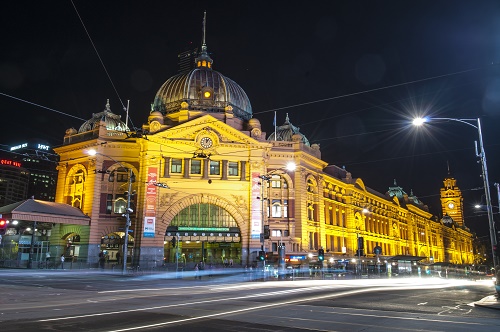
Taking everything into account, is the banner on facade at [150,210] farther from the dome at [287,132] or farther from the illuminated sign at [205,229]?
the dome at [287,132]

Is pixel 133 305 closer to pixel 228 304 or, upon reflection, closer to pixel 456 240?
pixel 228 304

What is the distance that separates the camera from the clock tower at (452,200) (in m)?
189

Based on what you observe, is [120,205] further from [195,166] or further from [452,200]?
[452,200]

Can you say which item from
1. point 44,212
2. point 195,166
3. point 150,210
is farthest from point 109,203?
point 195,166

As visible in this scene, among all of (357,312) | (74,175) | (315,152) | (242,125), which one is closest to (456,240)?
(315,152)

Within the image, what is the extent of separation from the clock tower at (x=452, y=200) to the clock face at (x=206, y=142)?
159 metres

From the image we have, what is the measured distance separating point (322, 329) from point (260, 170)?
47.4 meters

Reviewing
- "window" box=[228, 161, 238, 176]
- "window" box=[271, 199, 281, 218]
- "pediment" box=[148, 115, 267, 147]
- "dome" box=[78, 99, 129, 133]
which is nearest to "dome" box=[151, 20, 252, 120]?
"pediment" box=[148, 115, 267, 147]

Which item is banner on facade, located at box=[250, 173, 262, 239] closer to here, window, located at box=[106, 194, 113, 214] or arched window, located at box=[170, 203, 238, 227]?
arched window, located at box=[170, 203, 238, 227]

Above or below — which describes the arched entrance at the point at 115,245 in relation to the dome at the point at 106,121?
below

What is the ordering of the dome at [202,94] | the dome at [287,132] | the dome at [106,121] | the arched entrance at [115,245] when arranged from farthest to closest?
1. the dome at [287,132]
2. the dome at [106,121]
3. the dome at [202,94]
4. the arched entrance at [115,245]

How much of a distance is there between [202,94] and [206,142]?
1094cm

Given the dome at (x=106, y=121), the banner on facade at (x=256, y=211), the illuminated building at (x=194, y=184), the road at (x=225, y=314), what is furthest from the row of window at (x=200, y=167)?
the road at (x=225, y=314)

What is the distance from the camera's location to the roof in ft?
166
